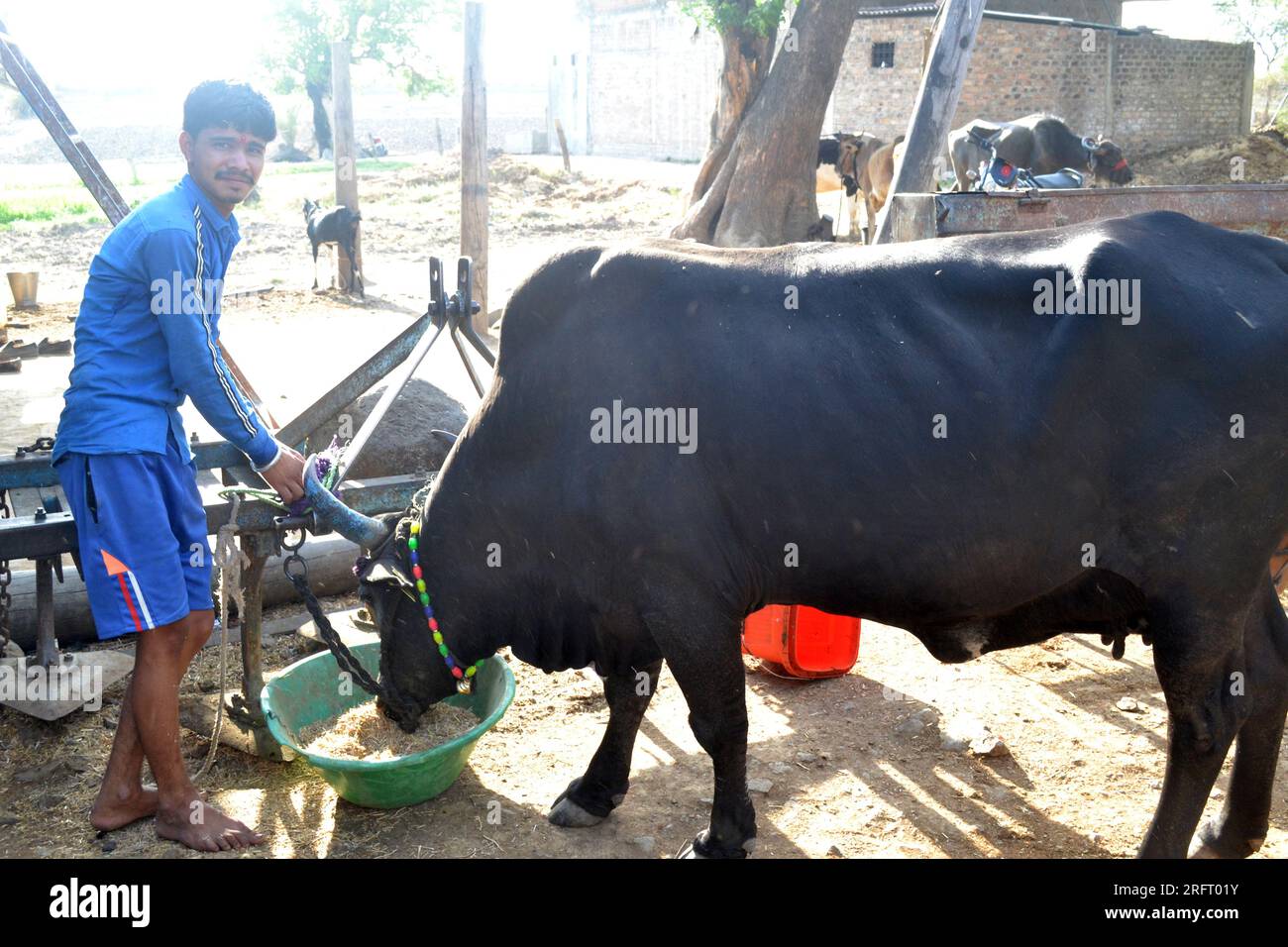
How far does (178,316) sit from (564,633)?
1.55 metres

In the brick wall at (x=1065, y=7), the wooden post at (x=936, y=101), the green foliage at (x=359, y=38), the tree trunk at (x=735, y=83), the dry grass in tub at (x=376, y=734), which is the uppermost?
the green foliage at (x=359, y=38)

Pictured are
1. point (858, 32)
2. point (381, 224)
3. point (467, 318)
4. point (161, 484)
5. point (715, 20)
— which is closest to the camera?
point (161, 484)

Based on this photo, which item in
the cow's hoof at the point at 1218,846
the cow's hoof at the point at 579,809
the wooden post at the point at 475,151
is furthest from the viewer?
the wooden post at the point at 475,151

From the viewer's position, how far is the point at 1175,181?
20.7 metres

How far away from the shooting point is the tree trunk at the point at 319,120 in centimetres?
4150

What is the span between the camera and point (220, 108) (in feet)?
11.6

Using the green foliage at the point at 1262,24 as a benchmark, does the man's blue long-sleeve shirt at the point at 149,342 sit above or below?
below

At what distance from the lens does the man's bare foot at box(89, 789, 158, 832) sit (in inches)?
152

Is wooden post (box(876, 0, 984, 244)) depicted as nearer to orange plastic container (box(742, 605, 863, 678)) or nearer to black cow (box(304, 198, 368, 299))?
orange plastic container (box(742, 605, 863, 678))

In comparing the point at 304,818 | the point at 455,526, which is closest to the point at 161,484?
the point at 455,526

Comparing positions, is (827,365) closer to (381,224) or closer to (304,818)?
(304,818)

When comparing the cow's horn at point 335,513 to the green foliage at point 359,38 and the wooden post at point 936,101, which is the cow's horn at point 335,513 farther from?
the green foliage at point 359,38

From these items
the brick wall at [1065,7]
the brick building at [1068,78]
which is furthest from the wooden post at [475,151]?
the brick wall at [1065,7]

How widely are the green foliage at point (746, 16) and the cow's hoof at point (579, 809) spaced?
12352mm
